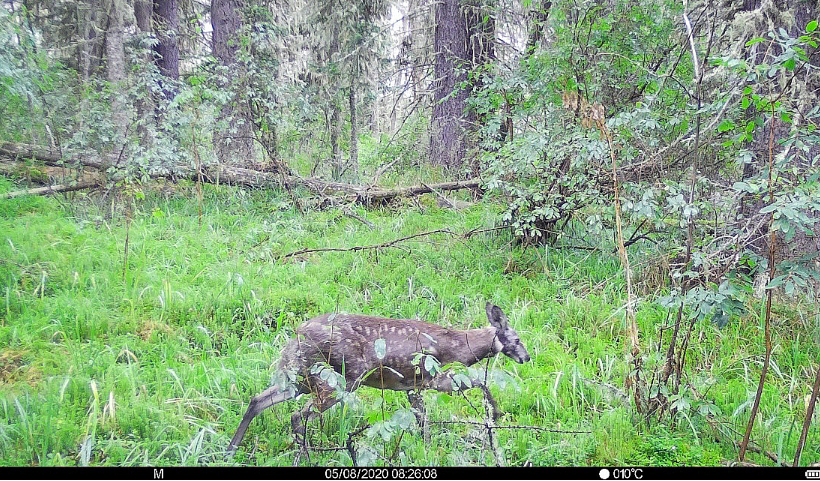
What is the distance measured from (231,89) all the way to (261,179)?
1.44 metres

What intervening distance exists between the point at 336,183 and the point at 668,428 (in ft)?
19.7

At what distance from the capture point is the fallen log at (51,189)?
6.51m

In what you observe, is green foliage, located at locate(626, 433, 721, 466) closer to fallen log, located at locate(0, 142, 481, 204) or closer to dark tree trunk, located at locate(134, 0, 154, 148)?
fallen log, located at locate(0, 142, 481, 204)

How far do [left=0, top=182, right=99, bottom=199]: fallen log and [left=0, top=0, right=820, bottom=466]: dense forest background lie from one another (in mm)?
Answer: 36

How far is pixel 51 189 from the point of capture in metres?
6.93

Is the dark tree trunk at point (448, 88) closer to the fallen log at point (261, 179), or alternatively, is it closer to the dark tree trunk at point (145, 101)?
the fallen log at point (261, 179)

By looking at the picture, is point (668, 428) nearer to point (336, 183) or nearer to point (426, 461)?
point (426, 461)

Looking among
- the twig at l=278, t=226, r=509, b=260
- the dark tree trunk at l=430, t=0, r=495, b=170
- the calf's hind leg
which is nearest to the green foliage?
the calf's hind leg

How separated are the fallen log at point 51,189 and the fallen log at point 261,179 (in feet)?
1.23

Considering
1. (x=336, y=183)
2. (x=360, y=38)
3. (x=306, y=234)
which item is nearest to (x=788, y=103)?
(x=306, y=234)

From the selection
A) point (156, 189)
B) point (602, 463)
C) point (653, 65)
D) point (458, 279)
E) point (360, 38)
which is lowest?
point (602, 463)

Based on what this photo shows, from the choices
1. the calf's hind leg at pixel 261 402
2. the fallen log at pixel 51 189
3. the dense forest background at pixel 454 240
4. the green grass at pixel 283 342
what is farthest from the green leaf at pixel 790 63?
the fallen log at pixel 51 189

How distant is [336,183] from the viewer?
831 cm

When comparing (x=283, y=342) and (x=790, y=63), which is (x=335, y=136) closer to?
(x=283, y=342)
